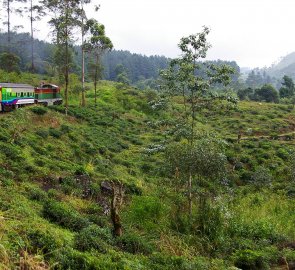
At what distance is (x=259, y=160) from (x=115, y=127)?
15750 millimetres

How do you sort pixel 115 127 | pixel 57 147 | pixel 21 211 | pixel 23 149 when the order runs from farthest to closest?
pixel 115 127, pixel 57 147, pixel 23 149, pixel 21 211

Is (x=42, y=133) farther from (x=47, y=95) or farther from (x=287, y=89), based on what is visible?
(x=287, y=89)

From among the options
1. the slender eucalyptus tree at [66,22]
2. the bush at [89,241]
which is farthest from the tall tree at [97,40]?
the bush at [89,241]

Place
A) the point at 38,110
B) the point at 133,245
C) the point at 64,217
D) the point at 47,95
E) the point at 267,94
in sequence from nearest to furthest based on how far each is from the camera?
the point at 133,245, the point at 64,217, the point at 38,110, the point at 47,95, the point at 267,94

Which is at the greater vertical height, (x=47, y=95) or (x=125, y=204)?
(x=47, y=95)

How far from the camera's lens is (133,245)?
12.0 meters

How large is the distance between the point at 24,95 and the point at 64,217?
2415cm

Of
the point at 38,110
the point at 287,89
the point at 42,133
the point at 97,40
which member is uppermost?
the point at 97,40

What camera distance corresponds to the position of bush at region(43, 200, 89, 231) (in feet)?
40.1

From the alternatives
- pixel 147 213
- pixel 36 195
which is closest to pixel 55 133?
pixel 36 195

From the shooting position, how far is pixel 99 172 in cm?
2288

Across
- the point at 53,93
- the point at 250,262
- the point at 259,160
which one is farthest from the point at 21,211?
the point at 53,93

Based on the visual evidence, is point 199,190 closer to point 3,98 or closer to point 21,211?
point 21,211

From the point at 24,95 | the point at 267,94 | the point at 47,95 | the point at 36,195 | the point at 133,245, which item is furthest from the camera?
the point at 267,94
